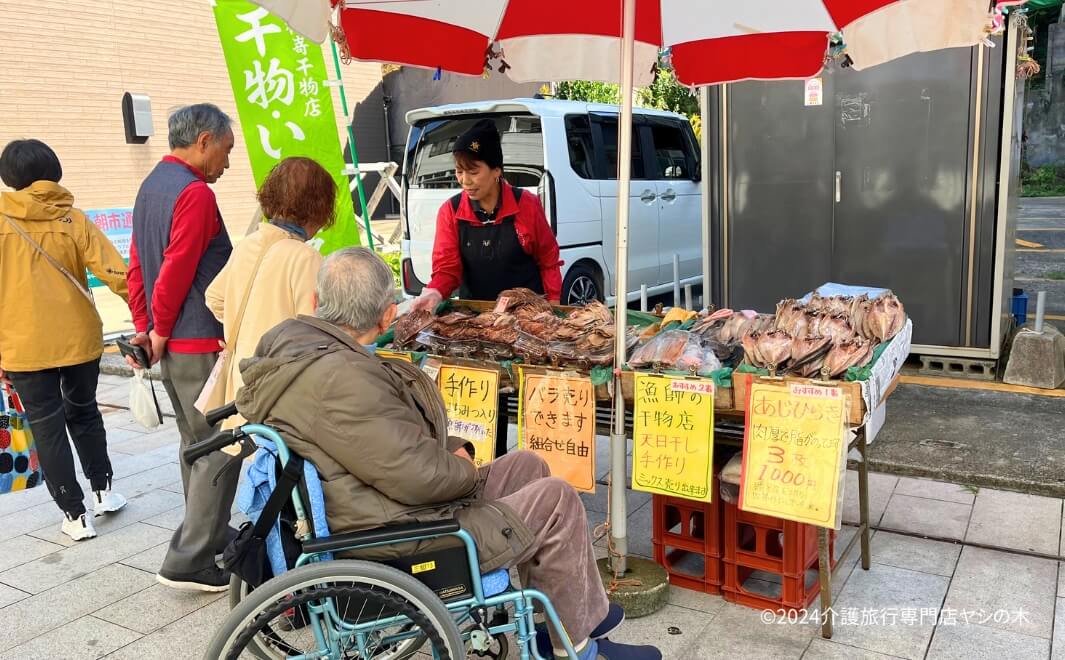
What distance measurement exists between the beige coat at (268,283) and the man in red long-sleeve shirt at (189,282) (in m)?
0.39

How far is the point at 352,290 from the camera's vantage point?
7.40ft

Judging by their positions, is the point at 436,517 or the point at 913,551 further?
the point at 913,551

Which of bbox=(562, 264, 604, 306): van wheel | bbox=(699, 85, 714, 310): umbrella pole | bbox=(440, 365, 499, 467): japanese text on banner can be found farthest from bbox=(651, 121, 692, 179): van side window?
bbox=(440, 365, 499, 467): japanese text on banner

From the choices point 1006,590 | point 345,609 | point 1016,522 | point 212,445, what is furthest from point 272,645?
point 1016,522

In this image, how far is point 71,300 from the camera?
380 centimetres

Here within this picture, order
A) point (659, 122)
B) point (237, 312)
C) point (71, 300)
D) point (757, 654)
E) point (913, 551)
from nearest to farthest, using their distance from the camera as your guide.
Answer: point (757, 654), point (237, 312), point (913, 551), point (71, 300), point (659, 122)

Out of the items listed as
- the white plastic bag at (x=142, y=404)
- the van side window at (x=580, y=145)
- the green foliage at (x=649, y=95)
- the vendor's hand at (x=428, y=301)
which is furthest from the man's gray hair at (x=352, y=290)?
the green foliage at (x=649, y=95)

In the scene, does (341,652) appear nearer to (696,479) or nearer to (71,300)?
→ (696,479)

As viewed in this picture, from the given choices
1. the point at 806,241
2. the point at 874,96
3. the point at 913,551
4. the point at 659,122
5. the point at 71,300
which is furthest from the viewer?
the point at 659,122

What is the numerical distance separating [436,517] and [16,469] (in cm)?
293

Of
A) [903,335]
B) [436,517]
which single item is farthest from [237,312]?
[903,335]

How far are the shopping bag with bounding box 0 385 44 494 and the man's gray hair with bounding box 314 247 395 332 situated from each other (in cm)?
251

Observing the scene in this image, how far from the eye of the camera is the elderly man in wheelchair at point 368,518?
207cm

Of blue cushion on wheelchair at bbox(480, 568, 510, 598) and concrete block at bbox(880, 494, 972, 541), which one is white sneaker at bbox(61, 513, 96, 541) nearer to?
blue cushion on wheelchair at bbox(480, 568, 510, 598)
